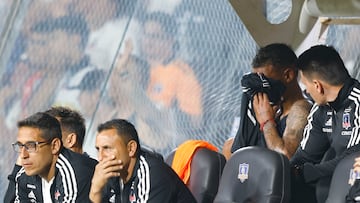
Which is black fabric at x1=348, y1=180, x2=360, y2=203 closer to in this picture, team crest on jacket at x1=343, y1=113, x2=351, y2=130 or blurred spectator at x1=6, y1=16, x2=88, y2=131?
team crest on jacket at x1=343, y1=113, x2=351, y2=130

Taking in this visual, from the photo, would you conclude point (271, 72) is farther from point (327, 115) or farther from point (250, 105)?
point (327, 115)

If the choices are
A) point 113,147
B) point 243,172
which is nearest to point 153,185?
point 113,147

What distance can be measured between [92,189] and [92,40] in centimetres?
353

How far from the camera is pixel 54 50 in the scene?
33.2 ft

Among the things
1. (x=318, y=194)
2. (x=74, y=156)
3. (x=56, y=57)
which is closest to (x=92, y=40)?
(x=56, y=57)

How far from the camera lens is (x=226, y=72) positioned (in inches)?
375

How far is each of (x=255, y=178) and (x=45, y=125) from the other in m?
1.21

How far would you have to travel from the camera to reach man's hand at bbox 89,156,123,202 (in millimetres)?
6504

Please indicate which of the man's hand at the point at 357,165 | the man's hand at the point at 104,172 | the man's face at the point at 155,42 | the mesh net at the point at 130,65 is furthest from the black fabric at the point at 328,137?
the man's face at the point at 155,42

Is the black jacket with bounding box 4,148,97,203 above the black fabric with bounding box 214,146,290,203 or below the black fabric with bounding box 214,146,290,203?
above

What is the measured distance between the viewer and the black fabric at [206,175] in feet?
22.8

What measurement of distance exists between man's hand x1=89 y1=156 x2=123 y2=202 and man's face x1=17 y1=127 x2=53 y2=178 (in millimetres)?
371

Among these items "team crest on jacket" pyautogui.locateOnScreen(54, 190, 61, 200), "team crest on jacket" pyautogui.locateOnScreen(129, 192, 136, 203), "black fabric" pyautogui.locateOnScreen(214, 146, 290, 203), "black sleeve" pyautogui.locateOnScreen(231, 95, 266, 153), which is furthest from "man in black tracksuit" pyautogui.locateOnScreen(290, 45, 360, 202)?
"team crest on jacket" pyautogui.locateOnScreen(54, 190, 61, 200)

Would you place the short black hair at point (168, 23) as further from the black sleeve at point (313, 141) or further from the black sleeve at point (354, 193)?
the black sleeve at point (354, 193)
